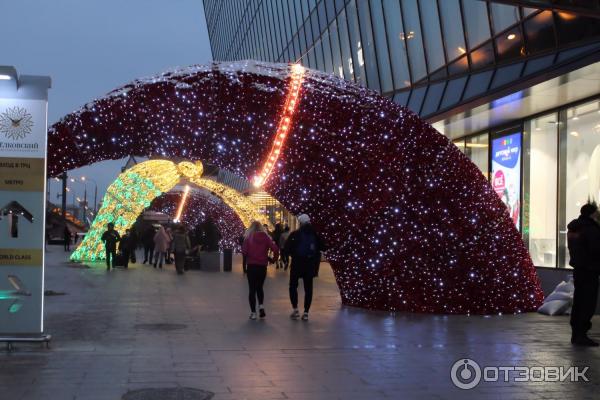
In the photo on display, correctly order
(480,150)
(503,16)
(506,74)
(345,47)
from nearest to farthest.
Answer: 1. (506,74)
2. (503,16)
3. (480,150)
4. (345,47)

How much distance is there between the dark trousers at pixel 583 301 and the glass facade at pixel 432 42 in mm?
3166

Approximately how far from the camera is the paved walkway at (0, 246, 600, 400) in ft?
22.5

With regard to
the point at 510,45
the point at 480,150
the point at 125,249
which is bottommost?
the point at 125,249

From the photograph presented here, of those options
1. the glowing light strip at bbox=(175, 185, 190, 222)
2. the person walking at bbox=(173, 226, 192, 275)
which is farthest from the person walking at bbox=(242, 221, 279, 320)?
the glowing light strip at bbox=(175, 185, 190, 222)

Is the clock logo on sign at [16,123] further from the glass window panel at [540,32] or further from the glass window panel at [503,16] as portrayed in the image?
the glass window panel at [503,16]

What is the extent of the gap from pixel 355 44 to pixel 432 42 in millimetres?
5229

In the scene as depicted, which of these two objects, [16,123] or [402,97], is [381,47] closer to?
[402,97]

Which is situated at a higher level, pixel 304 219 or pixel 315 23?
pixel 315 23

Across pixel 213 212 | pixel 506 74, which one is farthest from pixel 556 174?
pixel 213 212

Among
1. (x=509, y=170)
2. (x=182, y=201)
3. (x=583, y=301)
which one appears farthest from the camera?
(x=182, y=201)

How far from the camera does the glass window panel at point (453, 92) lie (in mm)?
18156

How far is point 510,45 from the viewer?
16.3 meters

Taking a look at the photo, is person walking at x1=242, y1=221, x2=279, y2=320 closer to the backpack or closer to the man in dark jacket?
the backpack

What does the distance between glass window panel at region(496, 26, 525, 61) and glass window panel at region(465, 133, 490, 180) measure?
146 inches
